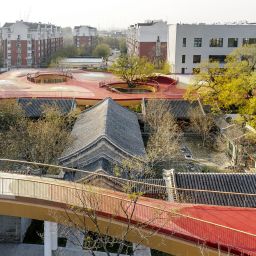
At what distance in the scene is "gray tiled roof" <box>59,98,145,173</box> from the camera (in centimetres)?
1817

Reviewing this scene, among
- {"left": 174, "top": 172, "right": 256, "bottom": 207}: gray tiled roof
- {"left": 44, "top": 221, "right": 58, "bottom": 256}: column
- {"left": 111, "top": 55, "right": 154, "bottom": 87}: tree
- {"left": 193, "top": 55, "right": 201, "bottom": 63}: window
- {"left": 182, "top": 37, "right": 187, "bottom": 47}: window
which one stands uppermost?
{"left": 182, "top": 37, "right": 187, "bottom": 47}: window

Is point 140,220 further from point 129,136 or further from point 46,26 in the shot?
point 46,26

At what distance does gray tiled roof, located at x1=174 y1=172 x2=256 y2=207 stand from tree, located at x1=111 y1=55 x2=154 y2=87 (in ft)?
70.4

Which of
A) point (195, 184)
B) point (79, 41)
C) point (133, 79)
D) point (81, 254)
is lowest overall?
point (81, 254)

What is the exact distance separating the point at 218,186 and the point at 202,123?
397 inches

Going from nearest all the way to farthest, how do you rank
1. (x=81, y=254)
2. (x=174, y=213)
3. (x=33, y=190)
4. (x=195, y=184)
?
(x=174, y=213), (x=33, y=190), (x=81, y=254), (x=195, y=184)

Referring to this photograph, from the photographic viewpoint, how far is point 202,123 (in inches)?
999

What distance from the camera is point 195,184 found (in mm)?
15695

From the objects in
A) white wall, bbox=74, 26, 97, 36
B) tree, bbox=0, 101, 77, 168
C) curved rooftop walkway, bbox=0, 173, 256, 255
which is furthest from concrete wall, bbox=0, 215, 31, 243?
white wall, bbox=74, 26, 97, 36

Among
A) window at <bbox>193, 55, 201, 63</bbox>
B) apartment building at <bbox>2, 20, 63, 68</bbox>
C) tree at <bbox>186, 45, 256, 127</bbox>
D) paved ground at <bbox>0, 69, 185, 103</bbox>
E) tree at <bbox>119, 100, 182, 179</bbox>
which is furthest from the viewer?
apartment building at <bbox>2, 20, 63, 68</bbox>

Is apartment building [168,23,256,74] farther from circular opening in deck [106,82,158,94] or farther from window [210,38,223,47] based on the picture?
circular opening in deck [106,82,158,94]

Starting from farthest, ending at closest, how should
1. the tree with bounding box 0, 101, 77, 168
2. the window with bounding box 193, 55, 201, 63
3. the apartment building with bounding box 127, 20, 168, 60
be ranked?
the apartment building with bounding box 127, 20, 168, 60 → the window with bounding box 193, 55, 201, 63 → the tree with bounding box 0, 101, 77, 168

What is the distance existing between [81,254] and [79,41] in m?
72.8

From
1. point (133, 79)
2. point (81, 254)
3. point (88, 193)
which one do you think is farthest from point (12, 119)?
point (133, 79)
